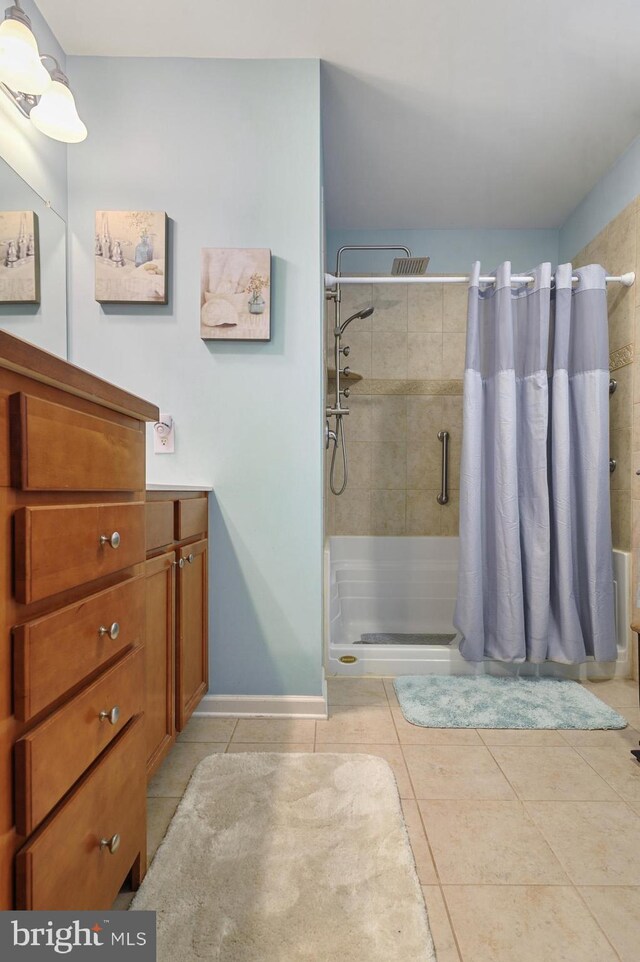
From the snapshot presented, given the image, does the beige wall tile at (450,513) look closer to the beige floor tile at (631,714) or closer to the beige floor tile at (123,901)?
the beige floor tile at (631,714)

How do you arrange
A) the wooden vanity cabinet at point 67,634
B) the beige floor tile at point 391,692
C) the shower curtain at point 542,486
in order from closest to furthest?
the wooden vanity cabinet at point 67,634
the beige floor tile at point 391,692
the shower curtain at point 542,486

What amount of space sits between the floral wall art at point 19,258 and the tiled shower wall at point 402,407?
2.07m

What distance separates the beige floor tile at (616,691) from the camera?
85.4 inches

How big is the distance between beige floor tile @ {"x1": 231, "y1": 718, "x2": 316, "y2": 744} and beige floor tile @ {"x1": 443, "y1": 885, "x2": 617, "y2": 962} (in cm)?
78

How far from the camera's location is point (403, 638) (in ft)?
10.0

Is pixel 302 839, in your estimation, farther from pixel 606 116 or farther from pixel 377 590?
pixel 606 116

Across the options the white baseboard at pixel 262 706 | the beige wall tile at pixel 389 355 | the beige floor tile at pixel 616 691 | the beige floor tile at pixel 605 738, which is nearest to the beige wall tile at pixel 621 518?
the beige floor tile at pixel 616 691

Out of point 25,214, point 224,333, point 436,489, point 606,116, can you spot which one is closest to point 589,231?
point 606,116

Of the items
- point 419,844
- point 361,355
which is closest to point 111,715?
point 419,844

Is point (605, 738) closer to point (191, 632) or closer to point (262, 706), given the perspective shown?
point (262, 706)

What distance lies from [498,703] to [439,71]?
244cm

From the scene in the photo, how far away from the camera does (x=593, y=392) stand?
2318mm

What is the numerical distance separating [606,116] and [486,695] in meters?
2.50

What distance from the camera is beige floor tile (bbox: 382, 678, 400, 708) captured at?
2125 mm
